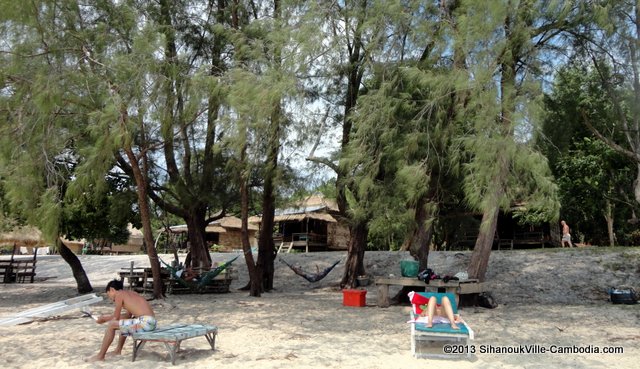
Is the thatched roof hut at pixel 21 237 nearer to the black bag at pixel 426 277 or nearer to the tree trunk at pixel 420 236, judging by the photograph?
the tree trunk at pixel 420 236

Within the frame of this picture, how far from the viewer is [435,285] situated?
7719mm

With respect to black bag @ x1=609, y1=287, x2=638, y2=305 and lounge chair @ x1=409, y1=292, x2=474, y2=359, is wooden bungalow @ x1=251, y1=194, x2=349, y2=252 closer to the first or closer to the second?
black bag @ x1=609, y1=287, x2=638, y2=305

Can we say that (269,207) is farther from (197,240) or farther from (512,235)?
(512,235)

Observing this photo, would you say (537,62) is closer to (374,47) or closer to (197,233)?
(374,47)

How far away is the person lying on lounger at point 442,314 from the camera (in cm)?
488

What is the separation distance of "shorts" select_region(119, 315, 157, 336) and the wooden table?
4419 mm

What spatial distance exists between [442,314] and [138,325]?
2890 mm

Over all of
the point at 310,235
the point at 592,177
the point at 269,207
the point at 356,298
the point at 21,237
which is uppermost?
the point at 592,177

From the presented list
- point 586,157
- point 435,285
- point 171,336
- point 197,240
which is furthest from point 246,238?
point 586,157

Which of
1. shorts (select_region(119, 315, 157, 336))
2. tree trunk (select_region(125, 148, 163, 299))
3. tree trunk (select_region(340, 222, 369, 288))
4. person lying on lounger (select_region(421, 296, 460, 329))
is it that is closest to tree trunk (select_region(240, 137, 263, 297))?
tree trunk (select_region(125, 148, 163, 299))

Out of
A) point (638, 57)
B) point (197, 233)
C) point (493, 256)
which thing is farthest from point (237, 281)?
point (638, 57)

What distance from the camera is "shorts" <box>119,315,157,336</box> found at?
456cm

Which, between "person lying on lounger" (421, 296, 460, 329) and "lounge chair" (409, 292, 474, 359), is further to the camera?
"person lying on lounger" (421, 296, 460, 329)

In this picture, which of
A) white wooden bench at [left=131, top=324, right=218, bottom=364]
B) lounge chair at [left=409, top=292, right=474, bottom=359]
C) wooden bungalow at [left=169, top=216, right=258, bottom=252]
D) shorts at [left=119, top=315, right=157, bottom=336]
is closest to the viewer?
white wooden bench at [left=131, top=324, right=218, bottom=364]
